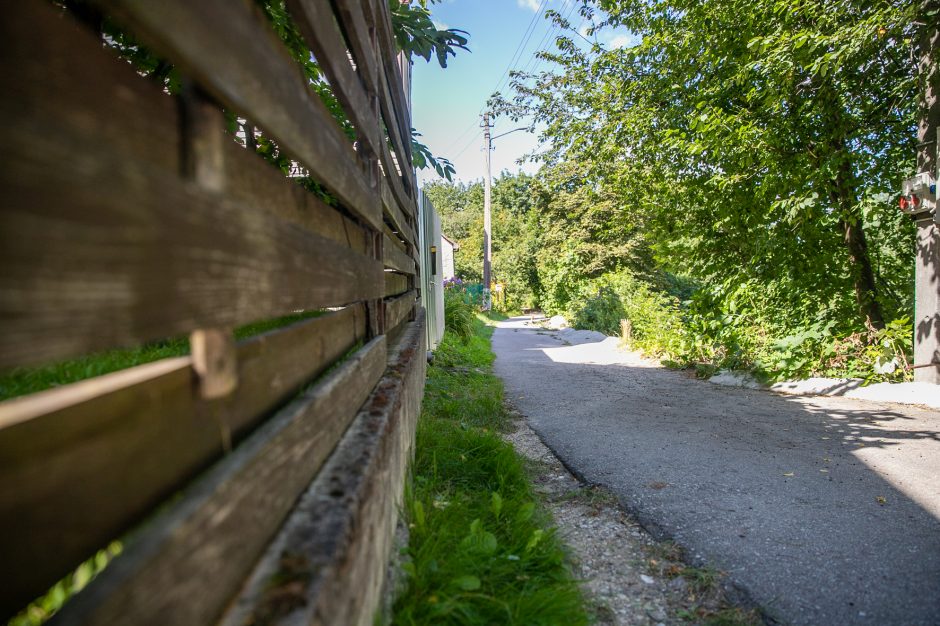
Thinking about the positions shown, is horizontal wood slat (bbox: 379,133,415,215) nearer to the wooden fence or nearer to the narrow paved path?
the wooden fence

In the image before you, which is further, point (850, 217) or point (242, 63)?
point (850, 217)

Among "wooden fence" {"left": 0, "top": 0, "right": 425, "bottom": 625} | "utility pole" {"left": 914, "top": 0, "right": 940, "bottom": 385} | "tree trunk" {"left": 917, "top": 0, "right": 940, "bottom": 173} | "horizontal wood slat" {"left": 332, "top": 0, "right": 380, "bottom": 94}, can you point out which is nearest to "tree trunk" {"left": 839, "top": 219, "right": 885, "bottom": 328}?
"utility pole" {"left": 914, "top": 0, "right": 940, "bottom": 385}

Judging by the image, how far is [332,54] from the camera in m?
1.48

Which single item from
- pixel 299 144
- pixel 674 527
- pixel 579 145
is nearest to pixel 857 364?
pixel 674 527

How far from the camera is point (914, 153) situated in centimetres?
576

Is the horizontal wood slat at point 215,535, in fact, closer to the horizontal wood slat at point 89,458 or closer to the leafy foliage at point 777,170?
the horizontal wood slat at point 89,458

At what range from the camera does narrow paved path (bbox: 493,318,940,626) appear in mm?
1921

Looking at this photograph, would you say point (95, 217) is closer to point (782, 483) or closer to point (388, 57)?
point (388, 57)

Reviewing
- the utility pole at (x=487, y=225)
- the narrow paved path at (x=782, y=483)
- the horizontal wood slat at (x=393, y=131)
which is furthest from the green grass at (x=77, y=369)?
the utility pole at (x=487, y=225)

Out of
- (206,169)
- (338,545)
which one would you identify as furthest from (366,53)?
(338,545)

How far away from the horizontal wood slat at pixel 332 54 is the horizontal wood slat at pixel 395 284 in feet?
3.68

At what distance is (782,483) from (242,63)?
3.26m

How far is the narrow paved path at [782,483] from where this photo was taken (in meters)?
1.92

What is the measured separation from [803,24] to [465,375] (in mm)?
5351
